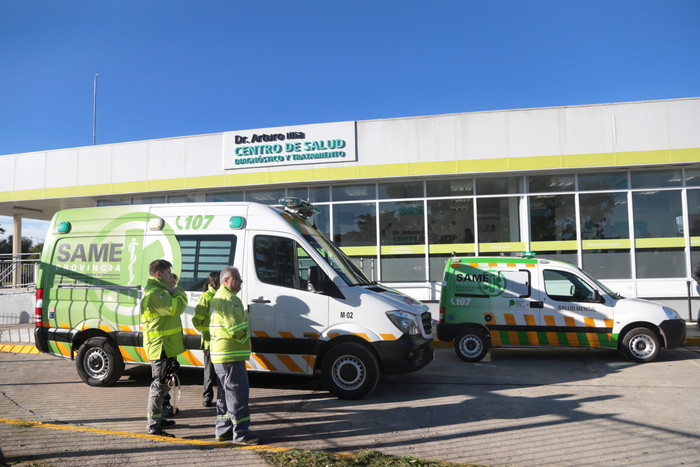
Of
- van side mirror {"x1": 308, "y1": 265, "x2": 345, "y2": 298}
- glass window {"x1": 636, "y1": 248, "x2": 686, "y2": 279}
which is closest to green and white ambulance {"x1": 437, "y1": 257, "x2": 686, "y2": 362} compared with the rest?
van side mirror {"x1": 308, "y1": 265, "x2": 345, "y2": 298}

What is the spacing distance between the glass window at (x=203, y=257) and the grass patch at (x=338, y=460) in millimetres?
2922

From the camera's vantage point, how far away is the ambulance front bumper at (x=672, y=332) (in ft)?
26.3

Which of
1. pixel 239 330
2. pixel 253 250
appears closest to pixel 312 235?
pixel 253 250

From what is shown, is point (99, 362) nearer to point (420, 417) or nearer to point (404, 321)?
point (404, 321)

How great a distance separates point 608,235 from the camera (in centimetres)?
1305

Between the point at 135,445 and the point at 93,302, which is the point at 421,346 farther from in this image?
the point at 93,302

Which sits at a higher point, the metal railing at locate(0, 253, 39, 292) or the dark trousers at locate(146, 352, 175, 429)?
the metal railing at locate(0, 253, 39, 292)

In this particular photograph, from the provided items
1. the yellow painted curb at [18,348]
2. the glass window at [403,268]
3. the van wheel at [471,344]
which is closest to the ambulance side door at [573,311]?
the van wheel at [471,344]

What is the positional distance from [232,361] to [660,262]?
12650 mm

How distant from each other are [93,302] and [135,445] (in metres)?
3.09

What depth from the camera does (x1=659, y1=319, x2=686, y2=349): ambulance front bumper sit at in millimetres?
8008

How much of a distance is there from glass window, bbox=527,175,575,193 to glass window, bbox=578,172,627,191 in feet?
0.96

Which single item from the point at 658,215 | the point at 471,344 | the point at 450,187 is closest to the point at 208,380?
the point at 471,344

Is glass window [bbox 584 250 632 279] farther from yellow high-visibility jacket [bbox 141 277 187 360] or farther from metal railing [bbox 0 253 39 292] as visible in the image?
metal railing [bbox 0 253 39 292]
